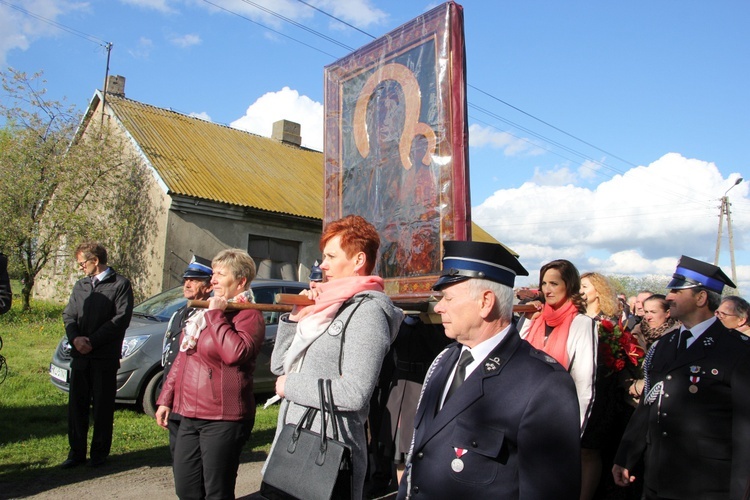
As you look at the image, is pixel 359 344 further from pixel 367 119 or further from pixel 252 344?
pixel 367 119

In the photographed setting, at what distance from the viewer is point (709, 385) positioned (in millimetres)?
3064

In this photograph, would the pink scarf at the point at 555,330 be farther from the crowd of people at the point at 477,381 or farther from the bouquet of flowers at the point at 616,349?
the bouquet of flowers at the point at 616,349

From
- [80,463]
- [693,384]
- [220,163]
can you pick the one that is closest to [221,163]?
[220,163]

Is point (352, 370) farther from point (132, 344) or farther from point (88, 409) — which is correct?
point (132, 344)

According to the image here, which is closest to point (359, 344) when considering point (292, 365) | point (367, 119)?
point (292, 365)

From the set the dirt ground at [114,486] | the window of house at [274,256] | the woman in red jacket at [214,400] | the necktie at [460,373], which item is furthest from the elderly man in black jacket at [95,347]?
the window of house at [274,256]

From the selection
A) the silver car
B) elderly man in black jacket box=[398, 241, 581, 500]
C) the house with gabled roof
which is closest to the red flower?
elderly man in black jacket box=[398, 241, 581, 500]

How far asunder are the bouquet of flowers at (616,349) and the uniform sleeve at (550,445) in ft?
8.90

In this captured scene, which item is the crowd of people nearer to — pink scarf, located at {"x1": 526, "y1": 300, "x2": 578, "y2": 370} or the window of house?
pink scarf, located at {"x1": 526, "y1": 300, "x2": 578, "y2": 370}

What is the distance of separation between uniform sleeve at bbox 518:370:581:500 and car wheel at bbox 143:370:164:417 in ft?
21.7

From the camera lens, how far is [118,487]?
5320 mm

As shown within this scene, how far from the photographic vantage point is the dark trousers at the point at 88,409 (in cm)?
573

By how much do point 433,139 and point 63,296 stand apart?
17267 mm

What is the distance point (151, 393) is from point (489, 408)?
21.7 feet
